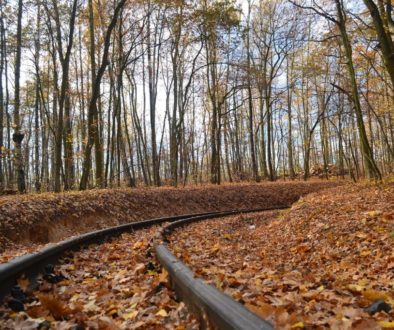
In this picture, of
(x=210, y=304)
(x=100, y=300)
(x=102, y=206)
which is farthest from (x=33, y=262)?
(x=102, y=206)

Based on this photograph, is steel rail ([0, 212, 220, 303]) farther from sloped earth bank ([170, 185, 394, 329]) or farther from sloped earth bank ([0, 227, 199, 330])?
sloped earth bank ([170, 185, 394, 329])

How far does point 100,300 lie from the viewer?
404 centimetres

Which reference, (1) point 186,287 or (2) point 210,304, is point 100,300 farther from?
(2) point 210,304

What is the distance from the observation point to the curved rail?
2156 mm

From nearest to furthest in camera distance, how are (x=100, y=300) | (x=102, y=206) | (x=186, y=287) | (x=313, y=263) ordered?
(x=186, y=287) < (x=100, y=300) < (x=313, y=263) < (x=102, y=206)

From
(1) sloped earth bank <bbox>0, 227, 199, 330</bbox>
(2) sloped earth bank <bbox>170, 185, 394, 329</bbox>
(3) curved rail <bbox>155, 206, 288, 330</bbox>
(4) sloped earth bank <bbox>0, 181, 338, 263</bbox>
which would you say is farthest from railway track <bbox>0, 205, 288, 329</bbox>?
(4) sloped earth bank <bbox>0, 181, 338, 263</bbox>

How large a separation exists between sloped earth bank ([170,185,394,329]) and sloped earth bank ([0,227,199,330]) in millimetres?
504

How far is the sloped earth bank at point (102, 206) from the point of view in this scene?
10214mm

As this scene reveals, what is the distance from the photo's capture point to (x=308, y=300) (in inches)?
136

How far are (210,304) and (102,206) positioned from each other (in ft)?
42.7

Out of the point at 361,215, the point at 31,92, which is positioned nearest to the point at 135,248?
the point at 361,215

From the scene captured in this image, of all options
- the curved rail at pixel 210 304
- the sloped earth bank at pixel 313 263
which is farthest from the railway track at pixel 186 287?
the sloped earth bank at pixel 313 263

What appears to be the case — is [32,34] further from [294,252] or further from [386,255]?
[386,255]

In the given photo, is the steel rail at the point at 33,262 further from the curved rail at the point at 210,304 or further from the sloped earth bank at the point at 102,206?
the curved rail at the point at 210,304
